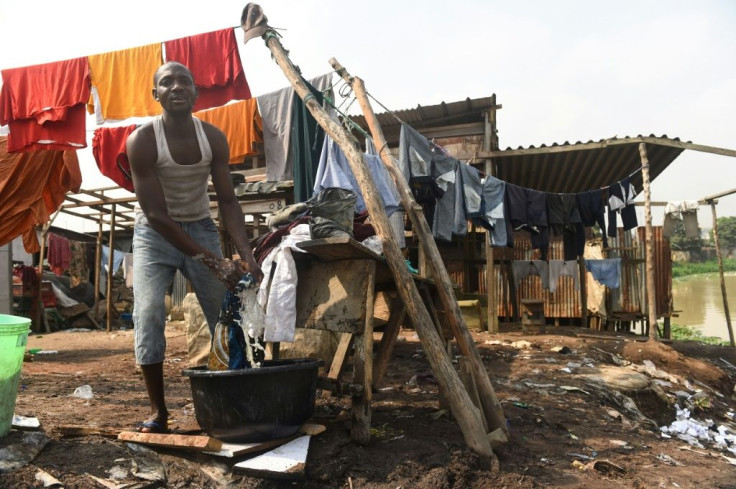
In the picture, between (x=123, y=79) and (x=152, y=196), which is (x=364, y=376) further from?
(x=123, y=79)

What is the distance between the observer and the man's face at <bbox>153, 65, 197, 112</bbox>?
2635 millimetres

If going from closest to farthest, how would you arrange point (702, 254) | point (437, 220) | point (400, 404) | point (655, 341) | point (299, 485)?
point (299, 485) → point (400, 404) → point (437, 220) → point (655, 341) → point (702, 254)

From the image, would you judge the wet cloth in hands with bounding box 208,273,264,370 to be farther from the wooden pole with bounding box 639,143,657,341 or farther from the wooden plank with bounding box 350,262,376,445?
the wooden pole with bounding box 639,143,657,341

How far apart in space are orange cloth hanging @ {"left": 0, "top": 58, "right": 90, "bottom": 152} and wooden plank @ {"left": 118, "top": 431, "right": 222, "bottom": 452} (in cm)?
467

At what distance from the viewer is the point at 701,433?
4.29 m

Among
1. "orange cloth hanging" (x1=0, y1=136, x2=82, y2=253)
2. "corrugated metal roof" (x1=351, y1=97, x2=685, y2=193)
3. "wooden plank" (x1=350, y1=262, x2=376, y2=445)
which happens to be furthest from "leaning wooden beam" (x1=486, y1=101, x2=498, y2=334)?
"orange cloth hanging" (x1=0, y1=136, x2=82, y2=253)

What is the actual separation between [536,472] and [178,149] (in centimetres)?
268

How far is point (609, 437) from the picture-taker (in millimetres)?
3422

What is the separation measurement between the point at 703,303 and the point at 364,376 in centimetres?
3570

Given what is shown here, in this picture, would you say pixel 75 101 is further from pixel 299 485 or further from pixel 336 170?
pixel 299 485

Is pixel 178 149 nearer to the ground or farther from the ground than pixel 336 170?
nearer to the ground

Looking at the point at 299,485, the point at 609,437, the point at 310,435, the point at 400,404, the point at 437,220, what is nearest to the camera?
the point at 299,485

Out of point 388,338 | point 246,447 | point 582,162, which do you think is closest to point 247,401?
point 246,447

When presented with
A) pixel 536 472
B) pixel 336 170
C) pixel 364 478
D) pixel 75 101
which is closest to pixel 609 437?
pixel 536 472
